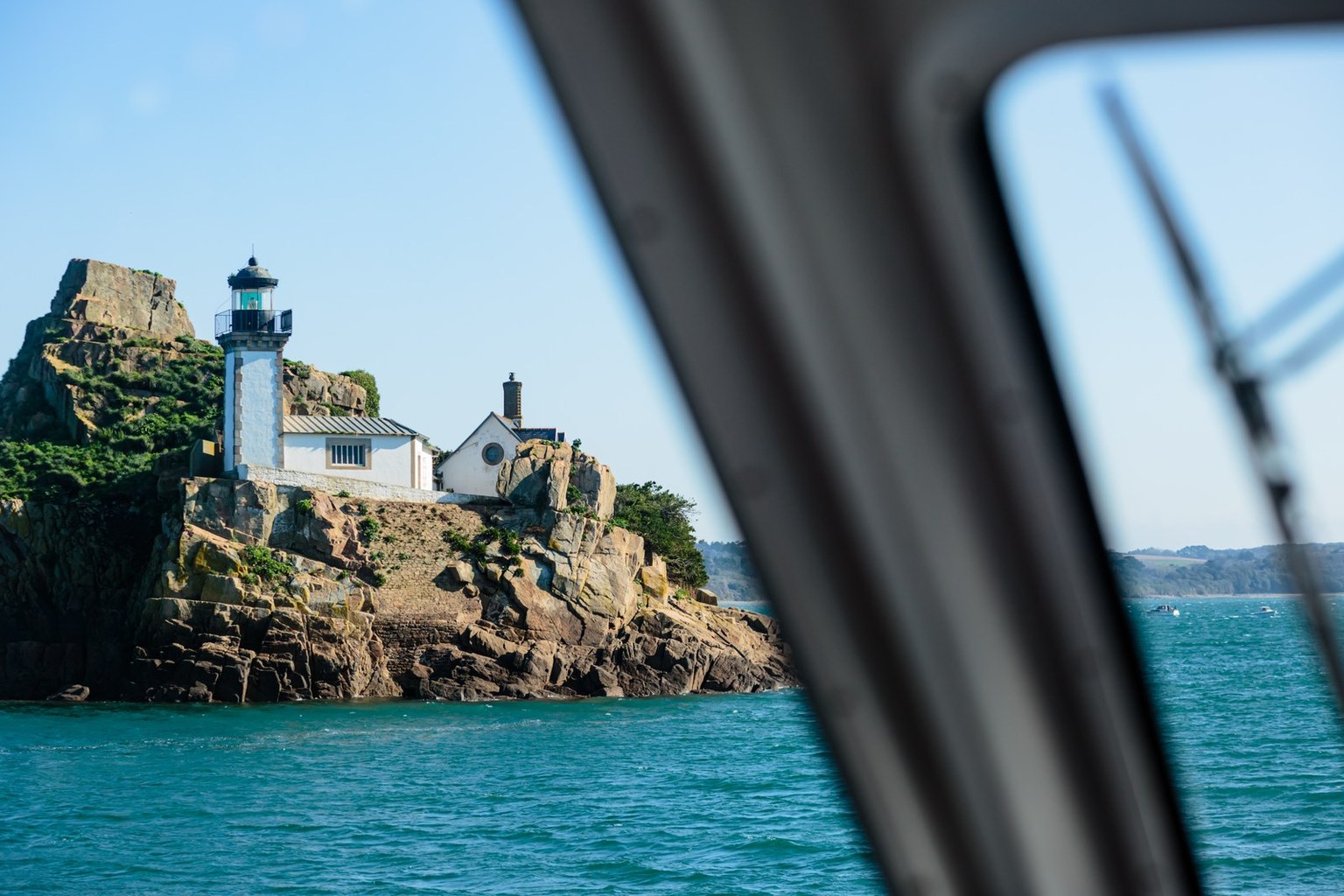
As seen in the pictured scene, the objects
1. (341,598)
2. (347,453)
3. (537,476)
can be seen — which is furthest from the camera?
(347,453)

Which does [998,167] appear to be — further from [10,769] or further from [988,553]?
[10,769]

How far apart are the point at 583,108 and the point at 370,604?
1686 inches

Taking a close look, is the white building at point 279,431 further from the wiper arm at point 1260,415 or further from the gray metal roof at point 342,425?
the wiper arm at point 1260,415

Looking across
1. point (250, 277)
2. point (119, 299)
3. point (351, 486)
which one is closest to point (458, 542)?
point (351, 486)

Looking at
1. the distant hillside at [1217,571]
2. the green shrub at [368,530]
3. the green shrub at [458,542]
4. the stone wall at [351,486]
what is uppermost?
the stone wall at [351,486]

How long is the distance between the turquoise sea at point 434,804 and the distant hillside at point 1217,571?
21.8ft

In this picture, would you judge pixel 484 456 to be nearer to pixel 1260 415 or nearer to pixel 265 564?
pixel 265 564

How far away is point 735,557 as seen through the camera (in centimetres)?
197

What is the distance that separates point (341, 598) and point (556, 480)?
892 centimetres

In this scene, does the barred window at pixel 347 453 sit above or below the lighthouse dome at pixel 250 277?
below

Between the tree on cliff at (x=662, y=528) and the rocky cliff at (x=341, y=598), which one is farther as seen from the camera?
the tree on cliff at (x=662, y=528)

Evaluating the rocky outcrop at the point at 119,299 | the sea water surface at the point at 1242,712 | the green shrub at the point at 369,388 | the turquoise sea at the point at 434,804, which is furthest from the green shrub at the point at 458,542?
the sea water surface at the point at 1242,712

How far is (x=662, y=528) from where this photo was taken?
52094mm

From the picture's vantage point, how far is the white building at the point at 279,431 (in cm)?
4541
